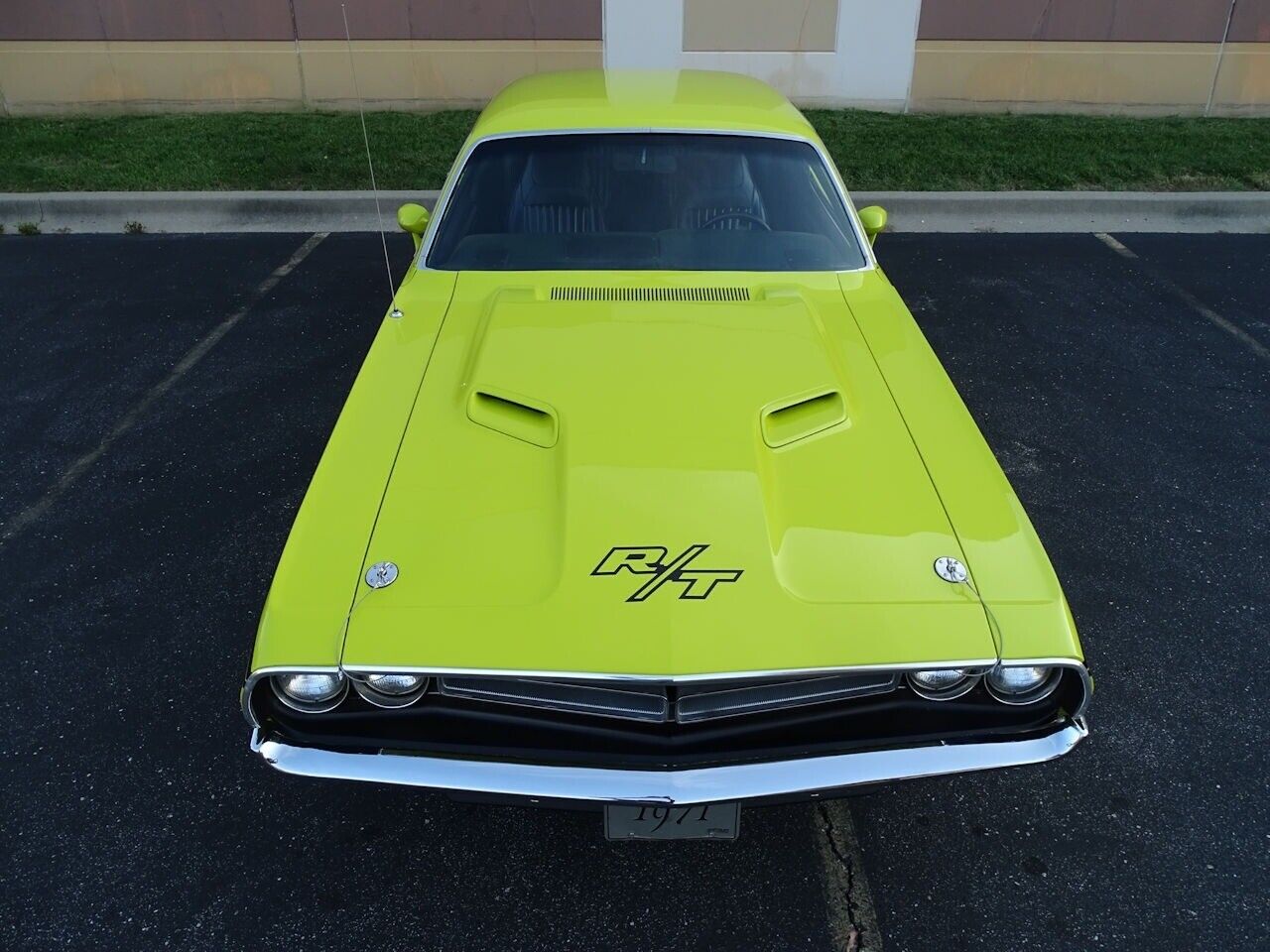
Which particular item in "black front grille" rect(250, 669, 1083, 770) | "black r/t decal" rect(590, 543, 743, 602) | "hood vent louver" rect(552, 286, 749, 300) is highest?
"hood vent louver" rect(552, 286, 749, 300)

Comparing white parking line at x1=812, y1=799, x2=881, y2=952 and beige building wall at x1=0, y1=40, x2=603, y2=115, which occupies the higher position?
beige building wall at x1=0, y1=40, x2=603, y2=115

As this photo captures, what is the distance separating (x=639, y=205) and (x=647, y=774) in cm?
216

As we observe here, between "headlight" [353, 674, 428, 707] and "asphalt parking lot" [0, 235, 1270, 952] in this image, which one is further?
"asphalt parking lot" [0, 235, 1270, 952]

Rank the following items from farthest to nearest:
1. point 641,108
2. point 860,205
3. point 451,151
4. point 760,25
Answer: point 760,25 < point 451,151 < point 860,205 < point 641,108

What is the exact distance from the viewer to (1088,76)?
9.55m

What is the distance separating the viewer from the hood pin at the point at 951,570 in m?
2.11

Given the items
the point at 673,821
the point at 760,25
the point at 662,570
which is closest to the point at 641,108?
the point at 662,570

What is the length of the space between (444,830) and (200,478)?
2.35m

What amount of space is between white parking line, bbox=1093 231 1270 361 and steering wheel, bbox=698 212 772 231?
3.79 metres

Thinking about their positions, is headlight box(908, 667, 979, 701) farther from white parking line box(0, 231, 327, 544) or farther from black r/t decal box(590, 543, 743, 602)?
white parking line box(0, 231, 327, 544)

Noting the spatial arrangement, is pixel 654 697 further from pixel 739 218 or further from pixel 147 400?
pixel 147 400

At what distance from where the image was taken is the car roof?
3.47m

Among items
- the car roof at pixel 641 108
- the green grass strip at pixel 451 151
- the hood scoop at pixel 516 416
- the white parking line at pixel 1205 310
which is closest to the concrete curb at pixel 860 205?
the green grass strip at pixel 451 151

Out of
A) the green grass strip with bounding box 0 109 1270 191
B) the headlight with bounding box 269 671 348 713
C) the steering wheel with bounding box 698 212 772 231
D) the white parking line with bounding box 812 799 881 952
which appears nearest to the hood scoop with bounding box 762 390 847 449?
the white parking line with bounding box 812 799 881 952
